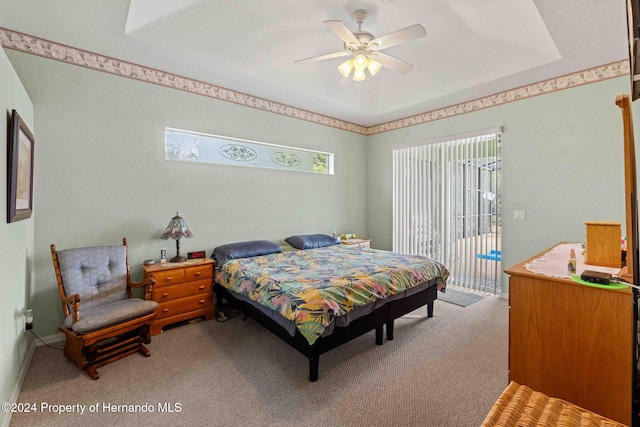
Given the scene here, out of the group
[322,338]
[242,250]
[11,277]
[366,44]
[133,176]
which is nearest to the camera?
[11,277]

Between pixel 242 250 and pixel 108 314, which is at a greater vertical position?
pixel 242 250

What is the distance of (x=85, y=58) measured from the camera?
115 inches

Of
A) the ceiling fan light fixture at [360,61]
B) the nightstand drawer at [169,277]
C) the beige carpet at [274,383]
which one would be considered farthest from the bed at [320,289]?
the ceiling fan light fixture at [360,61]

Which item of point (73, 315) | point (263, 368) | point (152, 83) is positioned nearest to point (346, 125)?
point (152, 83)

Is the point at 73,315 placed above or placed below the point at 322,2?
below

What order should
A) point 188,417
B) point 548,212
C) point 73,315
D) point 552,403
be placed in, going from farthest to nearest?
point 548,212
point 73,315
point 188,417
point 552,403

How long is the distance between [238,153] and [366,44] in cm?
232

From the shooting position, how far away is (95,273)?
2707 mm

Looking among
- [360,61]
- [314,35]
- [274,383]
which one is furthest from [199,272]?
[314,35]

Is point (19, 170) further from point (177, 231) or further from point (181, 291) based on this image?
point (181, 291)

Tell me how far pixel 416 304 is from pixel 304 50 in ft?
10.2

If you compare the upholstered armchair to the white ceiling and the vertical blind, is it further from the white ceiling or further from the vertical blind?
the vertical blind

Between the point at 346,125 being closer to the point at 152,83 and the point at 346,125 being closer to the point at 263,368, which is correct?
the point at 152,83

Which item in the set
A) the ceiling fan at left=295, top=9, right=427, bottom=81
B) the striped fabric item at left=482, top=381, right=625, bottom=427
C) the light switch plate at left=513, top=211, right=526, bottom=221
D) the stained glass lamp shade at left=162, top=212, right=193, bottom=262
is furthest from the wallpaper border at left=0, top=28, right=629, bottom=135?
the striped fabric item at left=482, top=381, right=625, bottom=427
